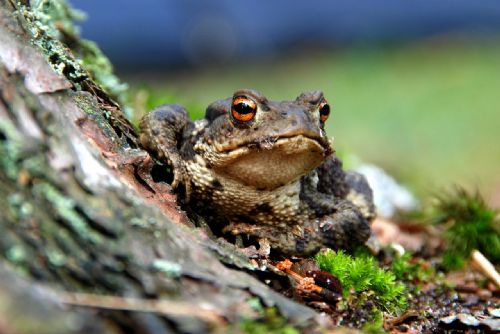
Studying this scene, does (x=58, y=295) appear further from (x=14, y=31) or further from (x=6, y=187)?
(x=14, y=31)

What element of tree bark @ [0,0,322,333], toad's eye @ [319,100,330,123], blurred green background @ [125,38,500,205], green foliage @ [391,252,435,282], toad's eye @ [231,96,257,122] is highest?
blurred green background @ [125,38,500,205]

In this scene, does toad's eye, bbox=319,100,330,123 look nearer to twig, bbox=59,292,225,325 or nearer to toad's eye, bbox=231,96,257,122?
toad's eye, bbox=231,96,257,122

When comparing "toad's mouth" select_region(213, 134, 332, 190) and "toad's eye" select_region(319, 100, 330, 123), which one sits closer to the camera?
"toad's mouth" select_region(213, 134, 332, 190)

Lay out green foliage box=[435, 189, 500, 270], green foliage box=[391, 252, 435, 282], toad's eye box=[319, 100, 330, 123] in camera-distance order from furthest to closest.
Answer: green foliage box=[435, 189, 500, 270] → green foliage box=[391, 252, 435, 282] → toad's eye box=[319, 100, 330, 123]

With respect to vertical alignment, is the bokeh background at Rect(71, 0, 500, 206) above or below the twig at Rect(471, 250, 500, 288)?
above

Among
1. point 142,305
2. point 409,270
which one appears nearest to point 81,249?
point 142,305

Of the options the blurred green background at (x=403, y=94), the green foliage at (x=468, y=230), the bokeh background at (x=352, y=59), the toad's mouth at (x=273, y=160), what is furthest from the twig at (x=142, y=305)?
the bokeh background at (x=352, y=59)

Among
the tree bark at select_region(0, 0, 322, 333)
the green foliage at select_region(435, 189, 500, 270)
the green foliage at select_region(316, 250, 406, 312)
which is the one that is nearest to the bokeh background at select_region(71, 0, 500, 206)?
the green foliage at select_region(435, 189, 500, 270)

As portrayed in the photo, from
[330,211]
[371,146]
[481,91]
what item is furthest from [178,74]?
[330,211]
